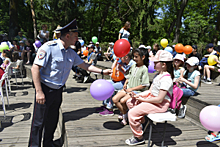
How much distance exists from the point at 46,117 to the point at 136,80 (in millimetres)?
1716

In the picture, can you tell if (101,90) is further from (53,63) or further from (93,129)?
(53,63)

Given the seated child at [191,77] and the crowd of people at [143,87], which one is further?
the seated child at [191,77]

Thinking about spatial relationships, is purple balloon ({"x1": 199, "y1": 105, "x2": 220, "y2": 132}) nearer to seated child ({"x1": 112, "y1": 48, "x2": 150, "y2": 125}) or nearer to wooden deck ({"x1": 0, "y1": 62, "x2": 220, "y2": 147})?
wooden deck ({"x1": 0, "y1": 62, "x2": 220, "y2": 147})

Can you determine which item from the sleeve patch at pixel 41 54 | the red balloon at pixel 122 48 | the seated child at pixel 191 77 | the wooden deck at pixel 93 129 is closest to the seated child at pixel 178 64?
the seated child at pixel 191 77

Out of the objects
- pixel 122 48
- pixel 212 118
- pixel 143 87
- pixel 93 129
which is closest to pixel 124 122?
pixel 93 129

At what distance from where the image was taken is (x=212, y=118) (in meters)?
2.28

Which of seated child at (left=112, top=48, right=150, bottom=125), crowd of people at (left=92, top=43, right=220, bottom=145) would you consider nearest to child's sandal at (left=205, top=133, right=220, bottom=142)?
crowd of people at (left=92, top=43, right=220, bottom=145)

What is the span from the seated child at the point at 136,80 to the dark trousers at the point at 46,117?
3.76 feet

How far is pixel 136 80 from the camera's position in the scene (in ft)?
10.8

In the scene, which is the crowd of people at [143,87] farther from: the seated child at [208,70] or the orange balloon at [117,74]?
the seated child at [208,70]

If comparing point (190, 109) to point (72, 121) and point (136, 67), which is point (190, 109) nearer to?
point (136, 67)

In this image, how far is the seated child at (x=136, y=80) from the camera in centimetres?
320

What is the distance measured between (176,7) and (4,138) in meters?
20.7

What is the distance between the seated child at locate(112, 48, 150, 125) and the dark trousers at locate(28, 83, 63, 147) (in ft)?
3.76
